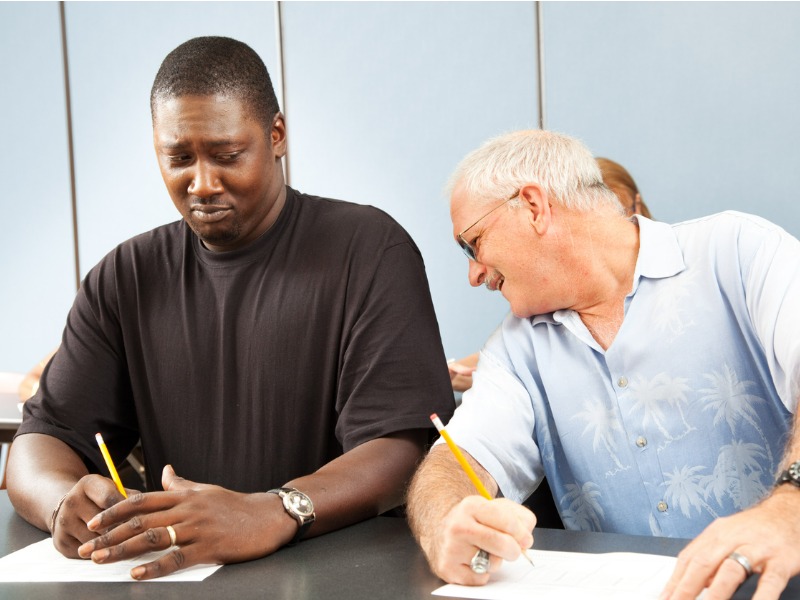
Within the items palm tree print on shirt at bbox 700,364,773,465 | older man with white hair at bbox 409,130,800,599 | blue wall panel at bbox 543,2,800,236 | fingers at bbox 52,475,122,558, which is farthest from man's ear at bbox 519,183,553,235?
blue wall panel at bbox 543,2,800,236

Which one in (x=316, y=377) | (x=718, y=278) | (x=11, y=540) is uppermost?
(x=718, y=278)

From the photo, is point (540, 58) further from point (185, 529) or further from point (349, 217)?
point (185, 529)

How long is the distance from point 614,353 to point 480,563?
592mm

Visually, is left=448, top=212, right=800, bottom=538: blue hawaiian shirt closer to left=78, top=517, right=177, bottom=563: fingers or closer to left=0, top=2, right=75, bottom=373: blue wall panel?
left=78, top=517, right=177, bottom=563: fingers

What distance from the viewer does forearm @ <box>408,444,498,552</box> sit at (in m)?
1.40

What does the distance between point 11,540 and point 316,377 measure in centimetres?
57

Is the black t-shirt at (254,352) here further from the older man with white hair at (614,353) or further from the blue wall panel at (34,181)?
the blue wall panel at (34,181)

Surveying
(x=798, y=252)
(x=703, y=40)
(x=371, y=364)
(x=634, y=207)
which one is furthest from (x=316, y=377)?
(x=703, y=40)

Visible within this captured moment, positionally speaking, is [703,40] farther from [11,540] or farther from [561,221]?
[11,540]

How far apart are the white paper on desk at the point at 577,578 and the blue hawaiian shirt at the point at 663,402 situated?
370 mm

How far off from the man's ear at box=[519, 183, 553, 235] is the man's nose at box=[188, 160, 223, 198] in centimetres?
56

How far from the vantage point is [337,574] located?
1.32m

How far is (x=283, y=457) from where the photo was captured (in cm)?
176

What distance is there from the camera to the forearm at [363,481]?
1497mm
